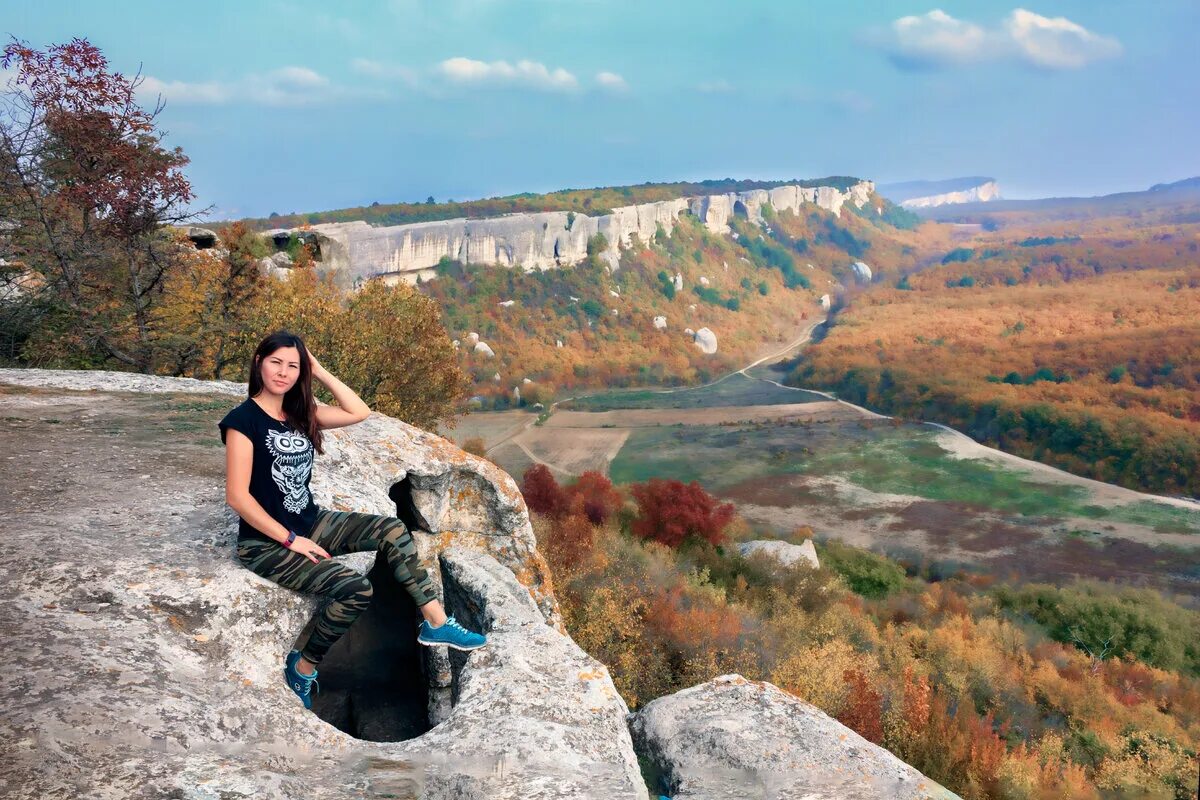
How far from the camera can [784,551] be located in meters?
33.6

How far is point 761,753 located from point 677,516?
32.1m

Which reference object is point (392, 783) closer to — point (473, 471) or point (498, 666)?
point (498, 666)

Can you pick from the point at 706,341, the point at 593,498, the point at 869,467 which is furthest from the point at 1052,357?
the point at 593,498

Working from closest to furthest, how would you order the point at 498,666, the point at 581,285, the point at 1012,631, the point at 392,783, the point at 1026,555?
the point at 392,783 < the point at 498,666 < the point at 1012,631 < the point at 1026,555 < the point at 581,285

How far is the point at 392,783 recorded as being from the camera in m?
4.45

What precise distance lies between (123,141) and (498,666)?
16.0 meters

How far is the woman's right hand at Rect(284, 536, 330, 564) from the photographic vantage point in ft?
17.5

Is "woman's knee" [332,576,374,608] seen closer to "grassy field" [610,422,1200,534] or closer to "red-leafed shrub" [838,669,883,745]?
"red-leafed shrub" [838,669,883,745]

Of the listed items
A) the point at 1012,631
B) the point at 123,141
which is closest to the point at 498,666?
the point at 123,141

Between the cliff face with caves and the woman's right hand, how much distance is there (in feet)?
109

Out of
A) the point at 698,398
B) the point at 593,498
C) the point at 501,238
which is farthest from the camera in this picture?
the point at 501,238

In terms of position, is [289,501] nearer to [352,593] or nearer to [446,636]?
[352,593]

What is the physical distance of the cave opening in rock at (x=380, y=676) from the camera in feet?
23.8

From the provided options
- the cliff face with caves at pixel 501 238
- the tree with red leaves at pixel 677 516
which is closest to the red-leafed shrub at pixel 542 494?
the tree with red leaves at pixel 677 516
